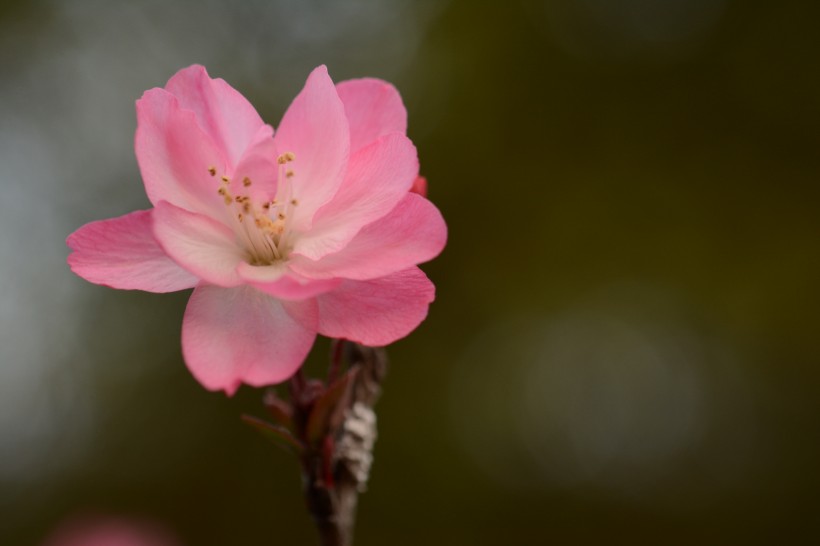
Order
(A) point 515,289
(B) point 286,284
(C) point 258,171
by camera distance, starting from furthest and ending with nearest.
Answer: (A) point 515,289 < (C) point 258,171 < (B) point 286,284

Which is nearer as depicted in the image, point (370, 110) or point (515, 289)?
point (370, 110)

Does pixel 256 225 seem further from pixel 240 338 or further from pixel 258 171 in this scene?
pixel 240 338

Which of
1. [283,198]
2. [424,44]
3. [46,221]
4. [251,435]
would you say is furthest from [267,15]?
[283,198]

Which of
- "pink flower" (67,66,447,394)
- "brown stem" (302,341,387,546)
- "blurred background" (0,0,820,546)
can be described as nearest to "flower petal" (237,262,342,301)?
"pink flower" (67,66,447,394)

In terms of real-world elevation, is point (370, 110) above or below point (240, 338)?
above

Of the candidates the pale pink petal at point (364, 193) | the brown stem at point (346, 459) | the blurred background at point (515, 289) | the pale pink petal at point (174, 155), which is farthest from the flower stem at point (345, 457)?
the blurred background at point (515, 289)

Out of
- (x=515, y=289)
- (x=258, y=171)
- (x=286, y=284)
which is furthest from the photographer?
(x=515, y=289)

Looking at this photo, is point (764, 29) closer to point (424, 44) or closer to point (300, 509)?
point (424, 44)

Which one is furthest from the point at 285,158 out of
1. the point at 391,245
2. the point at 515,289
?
the point at 515,289

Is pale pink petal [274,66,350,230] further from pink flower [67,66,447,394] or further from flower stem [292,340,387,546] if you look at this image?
flower stem [292,340,387,546]
